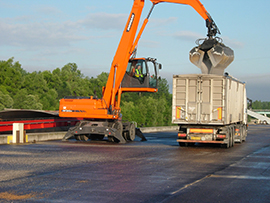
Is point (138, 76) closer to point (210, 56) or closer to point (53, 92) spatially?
point (210, 56)

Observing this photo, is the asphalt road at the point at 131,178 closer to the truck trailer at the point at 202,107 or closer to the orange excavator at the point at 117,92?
the truck trailer at the point at 202,107

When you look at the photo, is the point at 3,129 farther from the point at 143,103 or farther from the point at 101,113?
the point at 143,103

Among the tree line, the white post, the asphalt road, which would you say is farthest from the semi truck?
the tree line

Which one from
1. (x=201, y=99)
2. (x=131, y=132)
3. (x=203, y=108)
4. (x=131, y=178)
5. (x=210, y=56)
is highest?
(x=210, y=56)

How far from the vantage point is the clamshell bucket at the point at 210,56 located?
23.1 meters

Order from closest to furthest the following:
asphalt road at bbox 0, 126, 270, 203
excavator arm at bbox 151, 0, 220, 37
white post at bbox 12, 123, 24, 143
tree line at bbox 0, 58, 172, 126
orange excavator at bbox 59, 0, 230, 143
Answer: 1. asphalt road at bbox 0, 126, 270, 203
2. white post at bbox 12, 123, 24, 143
3. orange excavator at bbox 59, 0, 230, 143
4. excavator arm at bbox 151, 0, 220, 37
5. tree line at bbox 0, 58, 172, 126

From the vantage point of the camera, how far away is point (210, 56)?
76.1 feet

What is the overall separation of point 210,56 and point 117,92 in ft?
18.6

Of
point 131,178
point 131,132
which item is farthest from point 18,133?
point 131,178

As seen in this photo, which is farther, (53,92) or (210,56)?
(53,92)

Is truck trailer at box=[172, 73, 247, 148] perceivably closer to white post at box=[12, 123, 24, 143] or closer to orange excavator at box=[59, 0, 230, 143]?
orange excavator at box=[59, 0, 230, 143]

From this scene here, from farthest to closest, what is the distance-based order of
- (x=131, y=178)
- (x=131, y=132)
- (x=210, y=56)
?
(x=131, y=132)
(x=210, y=56)
(x=131, y=178)

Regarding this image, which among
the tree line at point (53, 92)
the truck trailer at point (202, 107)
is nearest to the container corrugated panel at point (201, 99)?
the truck trailer at point (202, 107)

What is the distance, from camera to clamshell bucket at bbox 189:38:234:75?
75.7ft
